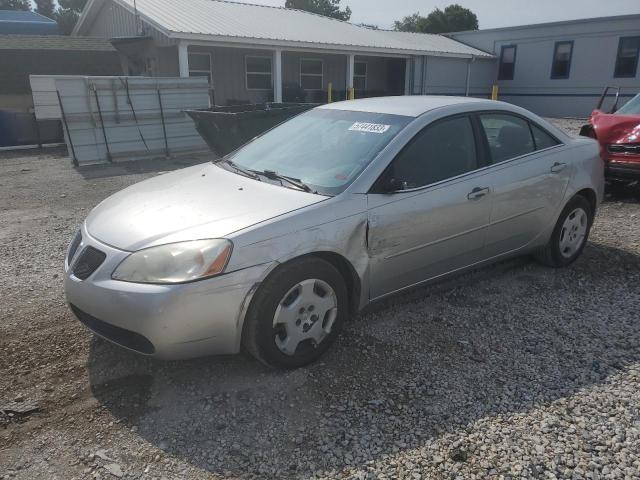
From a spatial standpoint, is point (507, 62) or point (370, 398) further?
point (507, 62)

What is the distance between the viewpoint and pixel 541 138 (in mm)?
4508

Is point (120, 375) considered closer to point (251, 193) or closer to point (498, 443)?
point (251, 193)

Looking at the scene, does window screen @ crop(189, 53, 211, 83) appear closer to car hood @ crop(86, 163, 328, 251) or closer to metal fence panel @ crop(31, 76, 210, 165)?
metal fence panel @ crop(31, 76, 210, 165)

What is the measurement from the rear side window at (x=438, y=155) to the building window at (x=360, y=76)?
20.7 metres

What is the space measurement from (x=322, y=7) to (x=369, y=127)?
64207 millimetres

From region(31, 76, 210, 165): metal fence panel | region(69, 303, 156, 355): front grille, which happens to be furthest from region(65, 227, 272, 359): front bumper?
region(31, 76, 210, 165): metal fence panel

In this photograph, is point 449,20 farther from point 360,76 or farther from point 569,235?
point 569,235

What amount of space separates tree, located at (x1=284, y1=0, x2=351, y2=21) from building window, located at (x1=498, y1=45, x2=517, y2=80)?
38610 mm

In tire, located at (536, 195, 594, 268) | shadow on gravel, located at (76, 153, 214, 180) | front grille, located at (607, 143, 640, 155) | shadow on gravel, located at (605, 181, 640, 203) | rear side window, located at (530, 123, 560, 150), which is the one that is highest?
rear side window, located at (530, 123, 560, 150)

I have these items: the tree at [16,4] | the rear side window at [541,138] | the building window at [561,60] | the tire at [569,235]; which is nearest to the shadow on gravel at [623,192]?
the tire at [569,235]

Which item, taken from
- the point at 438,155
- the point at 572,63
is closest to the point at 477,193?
the point at 438,155

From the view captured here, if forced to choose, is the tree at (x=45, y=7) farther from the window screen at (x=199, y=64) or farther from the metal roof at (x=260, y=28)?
the window screen at (x=199, y=64)

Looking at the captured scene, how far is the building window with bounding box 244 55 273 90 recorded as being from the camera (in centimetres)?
1938

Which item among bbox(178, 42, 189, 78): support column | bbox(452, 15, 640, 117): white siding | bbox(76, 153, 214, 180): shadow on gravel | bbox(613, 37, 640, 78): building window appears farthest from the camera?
bbox(452, 15, 640, 117): white siding
